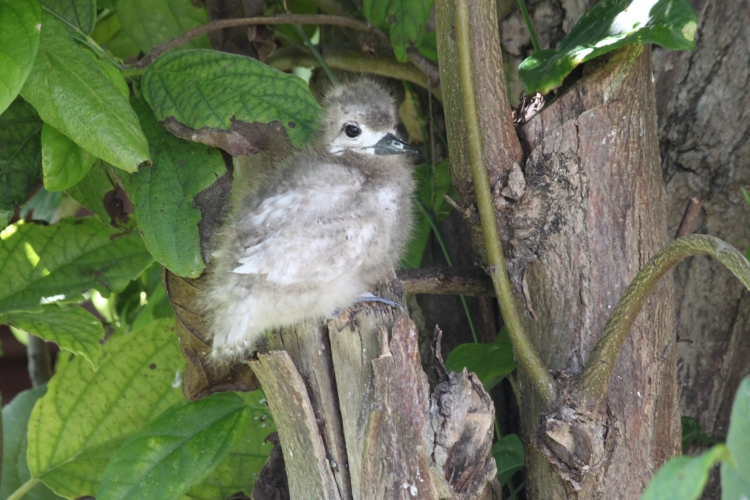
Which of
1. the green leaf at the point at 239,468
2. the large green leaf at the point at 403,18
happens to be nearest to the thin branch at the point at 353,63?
the large green leaf at the point at 403,18

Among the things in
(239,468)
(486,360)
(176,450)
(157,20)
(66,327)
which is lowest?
(239,468)

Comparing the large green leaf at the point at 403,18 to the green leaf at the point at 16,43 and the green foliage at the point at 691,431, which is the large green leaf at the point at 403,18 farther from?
the green foliage at the point at 691,431

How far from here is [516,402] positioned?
1755 millimetres

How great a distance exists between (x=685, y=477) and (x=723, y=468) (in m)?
0.09

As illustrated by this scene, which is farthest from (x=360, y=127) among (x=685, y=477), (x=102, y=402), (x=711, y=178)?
(x=685, y=477)

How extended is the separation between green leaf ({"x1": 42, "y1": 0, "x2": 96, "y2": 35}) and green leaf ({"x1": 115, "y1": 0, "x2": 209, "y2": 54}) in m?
0.40

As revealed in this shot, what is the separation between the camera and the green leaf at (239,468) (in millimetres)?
1624

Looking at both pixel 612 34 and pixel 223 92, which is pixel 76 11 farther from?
pixel 612 34

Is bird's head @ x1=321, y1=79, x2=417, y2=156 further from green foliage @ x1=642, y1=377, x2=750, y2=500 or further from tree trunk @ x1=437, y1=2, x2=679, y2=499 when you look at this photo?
green foliage @ x1=642, y1=377, x2=750, y2=500

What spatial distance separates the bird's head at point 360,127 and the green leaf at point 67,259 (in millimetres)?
480

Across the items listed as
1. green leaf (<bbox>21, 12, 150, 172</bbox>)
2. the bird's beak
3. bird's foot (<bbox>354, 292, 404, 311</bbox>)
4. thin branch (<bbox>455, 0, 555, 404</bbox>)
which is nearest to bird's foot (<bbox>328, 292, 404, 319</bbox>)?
bird's foot (<bbox>354, 292, 404, 311</bbox>)

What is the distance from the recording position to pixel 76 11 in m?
1.24

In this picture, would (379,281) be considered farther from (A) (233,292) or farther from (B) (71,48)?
(B) (71,48)

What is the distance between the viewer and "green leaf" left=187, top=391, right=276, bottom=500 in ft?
5.33
